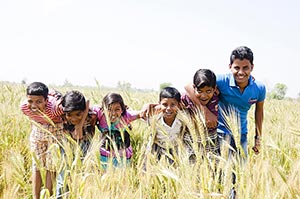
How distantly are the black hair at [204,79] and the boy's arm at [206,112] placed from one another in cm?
7

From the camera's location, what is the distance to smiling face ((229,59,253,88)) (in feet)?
7.48

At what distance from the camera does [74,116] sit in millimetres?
2266

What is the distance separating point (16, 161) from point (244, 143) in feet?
4.89

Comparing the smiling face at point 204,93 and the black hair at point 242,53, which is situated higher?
the black hair at point 242,53

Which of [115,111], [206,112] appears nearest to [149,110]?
[115,111]

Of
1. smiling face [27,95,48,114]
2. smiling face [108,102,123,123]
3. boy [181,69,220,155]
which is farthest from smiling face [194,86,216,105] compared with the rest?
smiling face [27,95,48,114]

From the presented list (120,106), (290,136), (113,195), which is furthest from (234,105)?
(113,195)

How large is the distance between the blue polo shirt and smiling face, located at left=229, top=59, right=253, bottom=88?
48 millimetres

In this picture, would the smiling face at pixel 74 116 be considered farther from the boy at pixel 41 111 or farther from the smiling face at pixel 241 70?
the smiling face at pixel 241 70

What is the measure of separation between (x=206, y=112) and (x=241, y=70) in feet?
1.21

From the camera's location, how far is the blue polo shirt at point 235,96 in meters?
2.35

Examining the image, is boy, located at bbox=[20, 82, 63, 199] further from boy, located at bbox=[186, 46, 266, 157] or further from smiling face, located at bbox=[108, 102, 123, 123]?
boy, located at bbox=[186, 46, 266, 157]

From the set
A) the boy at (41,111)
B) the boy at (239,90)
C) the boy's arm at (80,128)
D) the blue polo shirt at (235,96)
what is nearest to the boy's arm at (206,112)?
the boy at (239,90)

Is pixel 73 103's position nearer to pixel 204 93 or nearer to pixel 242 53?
pixel 204 93
